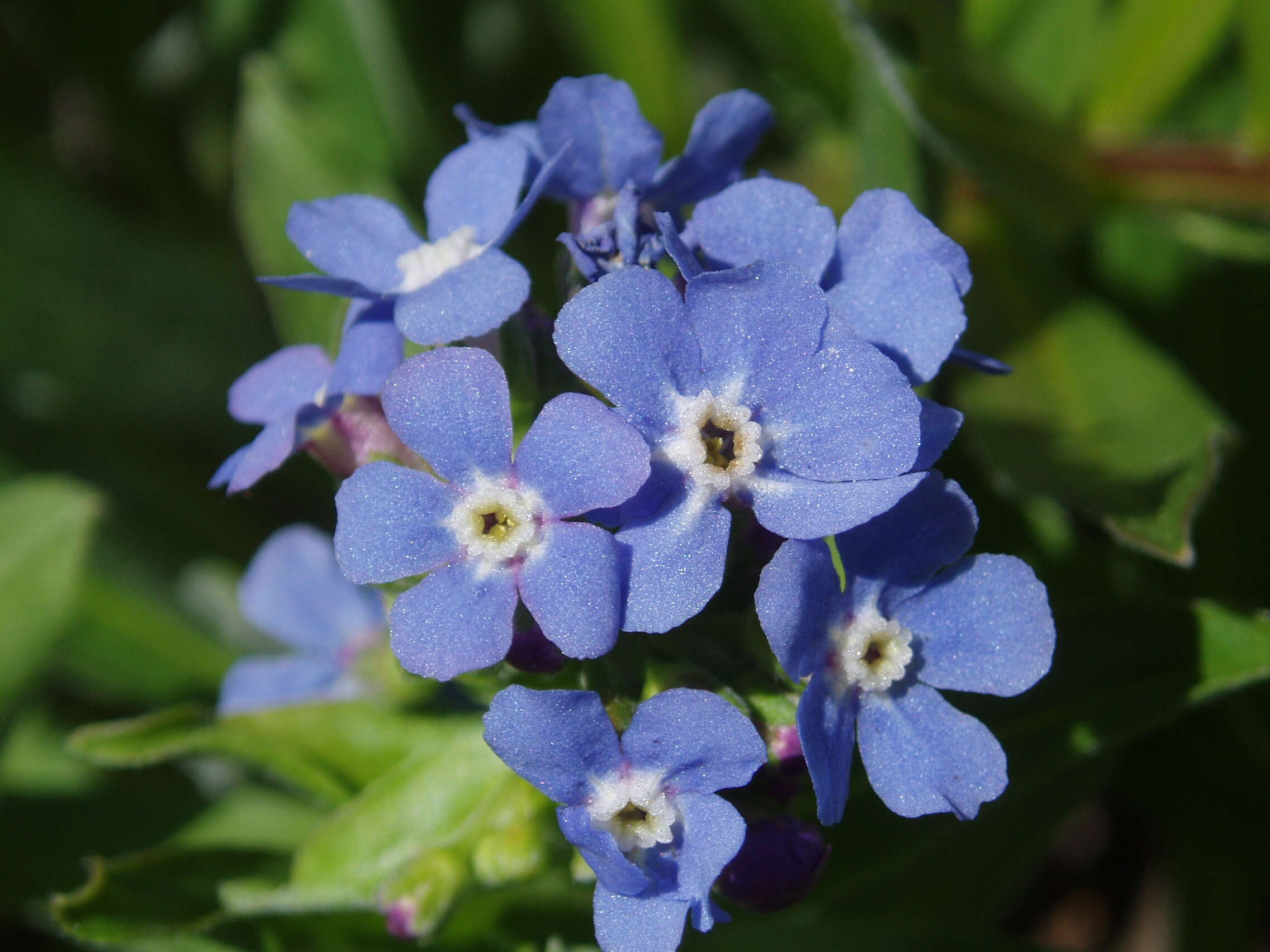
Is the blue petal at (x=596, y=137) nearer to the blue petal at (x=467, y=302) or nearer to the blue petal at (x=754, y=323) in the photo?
the blue petal at (x=467, y=302)

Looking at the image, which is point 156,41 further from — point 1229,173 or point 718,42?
point 1229,173

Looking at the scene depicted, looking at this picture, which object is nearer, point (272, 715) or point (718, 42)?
point (272, 715)

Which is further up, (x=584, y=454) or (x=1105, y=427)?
(x=584, y=454)

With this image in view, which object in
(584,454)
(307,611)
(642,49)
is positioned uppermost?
(584,454)

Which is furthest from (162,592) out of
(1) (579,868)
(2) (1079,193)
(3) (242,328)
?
(2) (1079,193)

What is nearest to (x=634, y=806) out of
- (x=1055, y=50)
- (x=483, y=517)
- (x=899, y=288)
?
(x=483, y=517)

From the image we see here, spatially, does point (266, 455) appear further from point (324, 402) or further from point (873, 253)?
point (873, 253)
